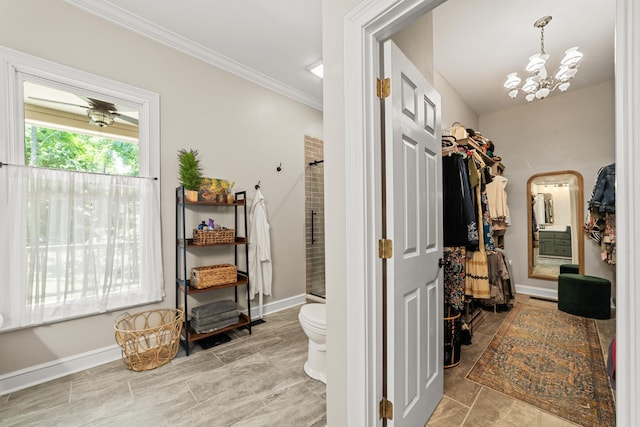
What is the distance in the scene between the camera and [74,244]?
6.87 ft

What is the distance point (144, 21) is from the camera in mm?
2365

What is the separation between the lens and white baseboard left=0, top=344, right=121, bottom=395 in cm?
186

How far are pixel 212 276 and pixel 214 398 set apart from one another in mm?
1054

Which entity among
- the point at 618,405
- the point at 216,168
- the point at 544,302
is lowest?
the point at 544,302

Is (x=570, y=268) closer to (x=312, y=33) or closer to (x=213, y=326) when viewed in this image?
(x=312, y=33)

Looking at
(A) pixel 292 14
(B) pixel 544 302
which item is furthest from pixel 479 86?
(B) pixel 544 302

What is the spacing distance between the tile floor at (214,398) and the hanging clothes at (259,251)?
895 millimetres

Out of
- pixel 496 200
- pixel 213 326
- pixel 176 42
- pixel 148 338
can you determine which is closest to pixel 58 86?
pixel 176 42

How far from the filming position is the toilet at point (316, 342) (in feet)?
6.40

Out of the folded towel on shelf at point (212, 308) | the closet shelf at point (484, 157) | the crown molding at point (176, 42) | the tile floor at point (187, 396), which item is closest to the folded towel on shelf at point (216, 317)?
the folded towel on shelf at point (212, 308)

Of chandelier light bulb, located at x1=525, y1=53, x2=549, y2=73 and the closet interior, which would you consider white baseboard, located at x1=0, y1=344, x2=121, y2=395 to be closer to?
the closet interior

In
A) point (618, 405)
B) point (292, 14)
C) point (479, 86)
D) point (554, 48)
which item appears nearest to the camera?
point (618, 405)

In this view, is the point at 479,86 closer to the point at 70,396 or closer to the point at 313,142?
the point at 313,142

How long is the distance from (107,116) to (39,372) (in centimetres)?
205
